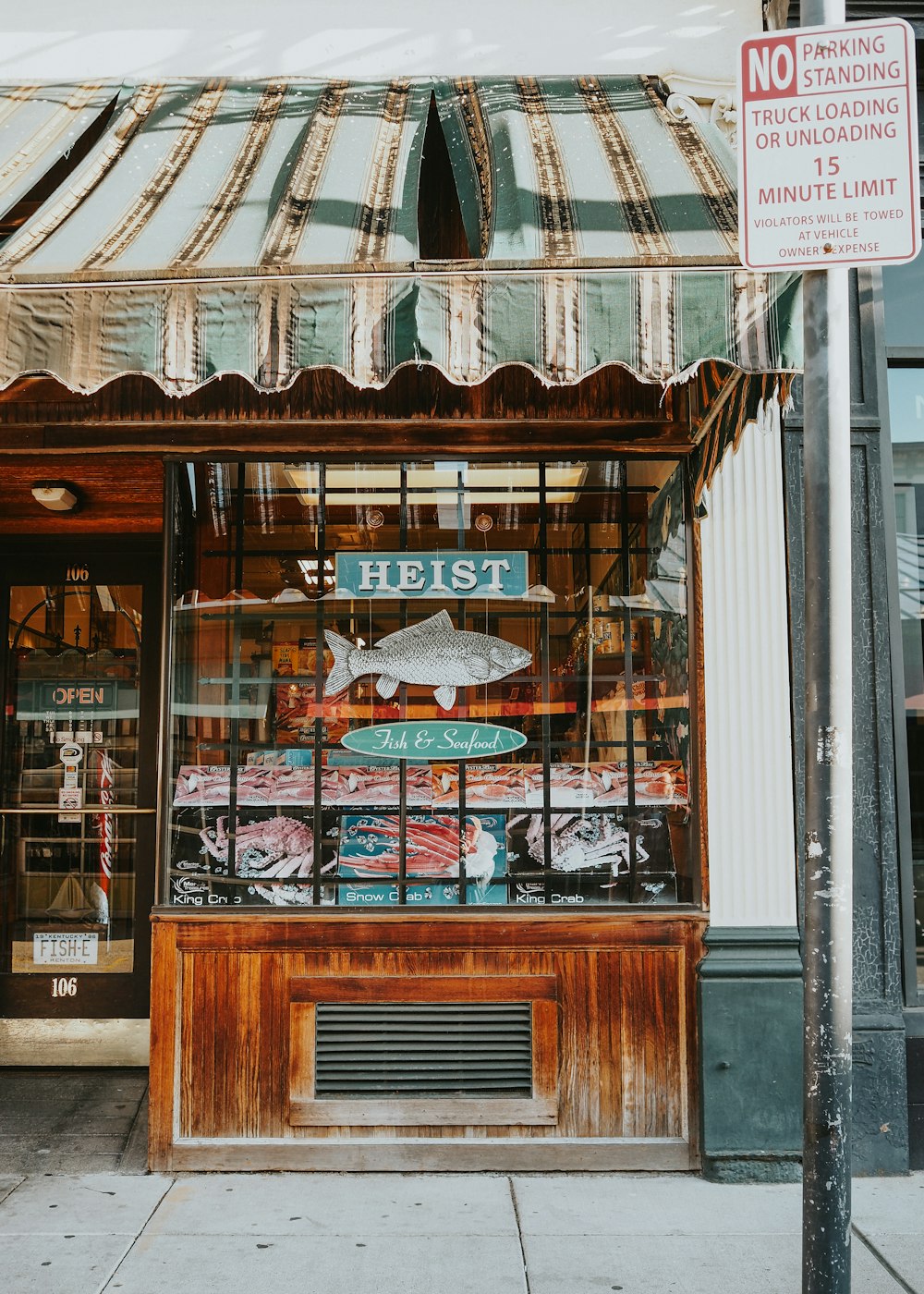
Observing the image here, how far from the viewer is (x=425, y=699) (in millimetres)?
4984

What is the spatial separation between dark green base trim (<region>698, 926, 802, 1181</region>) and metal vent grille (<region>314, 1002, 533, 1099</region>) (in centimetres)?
82

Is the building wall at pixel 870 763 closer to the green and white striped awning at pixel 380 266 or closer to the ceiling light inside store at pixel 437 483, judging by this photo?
the ceiling light inside store at pixel 437 483

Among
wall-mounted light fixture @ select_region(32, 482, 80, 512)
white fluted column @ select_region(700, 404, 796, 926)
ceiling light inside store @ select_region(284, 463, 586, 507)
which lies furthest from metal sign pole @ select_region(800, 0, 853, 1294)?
wall-mounted light fixture @ select_region(32, 482, 80, 512)

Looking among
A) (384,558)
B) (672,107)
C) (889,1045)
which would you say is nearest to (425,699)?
Result: (384,558)

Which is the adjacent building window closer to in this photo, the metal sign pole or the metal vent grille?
the metal vent grille

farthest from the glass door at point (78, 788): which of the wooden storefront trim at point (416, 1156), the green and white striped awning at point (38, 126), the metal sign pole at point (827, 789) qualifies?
the metal sign pole at point (827, 789)

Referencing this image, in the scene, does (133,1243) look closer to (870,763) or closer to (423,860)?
(423,860)

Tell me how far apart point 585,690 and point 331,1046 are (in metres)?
2.07

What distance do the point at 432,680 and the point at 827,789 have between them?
2.52 m

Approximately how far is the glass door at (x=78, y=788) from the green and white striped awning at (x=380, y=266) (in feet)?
8.74

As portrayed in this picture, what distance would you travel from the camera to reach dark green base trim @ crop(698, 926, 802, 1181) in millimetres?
4484

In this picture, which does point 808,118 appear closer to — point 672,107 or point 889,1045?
point 672,107

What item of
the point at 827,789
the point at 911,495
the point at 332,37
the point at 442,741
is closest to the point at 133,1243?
the point at 442,741

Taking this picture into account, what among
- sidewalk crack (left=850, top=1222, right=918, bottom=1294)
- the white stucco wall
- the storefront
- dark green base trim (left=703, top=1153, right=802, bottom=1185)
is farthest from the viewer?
the white stucco wall
